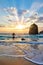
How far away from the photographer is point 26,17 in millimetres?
11406

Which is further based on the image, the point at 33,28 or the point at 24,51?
the point at 33,28

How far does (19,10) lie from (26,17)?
2.52ft

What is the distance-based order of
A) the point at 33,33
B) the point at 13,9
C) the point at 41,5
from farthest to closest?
1. the point at 33,33
2. the point at 13,9
3. the point at 41,5

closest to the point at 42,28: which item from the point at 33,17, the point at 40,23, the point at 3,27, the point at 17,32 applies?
the point at 40,23

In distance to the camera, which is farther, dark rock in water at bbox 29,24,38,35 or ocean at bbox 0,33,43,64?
dark rock in water at bbox 29,24,38,35

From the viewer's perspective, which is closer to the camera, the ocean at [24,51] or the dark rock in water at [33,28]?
the ocean at [24,51]

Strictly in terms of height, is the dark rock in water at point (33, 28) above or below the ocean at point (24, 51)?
above

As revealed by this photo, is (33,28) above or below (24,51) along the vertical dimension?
above

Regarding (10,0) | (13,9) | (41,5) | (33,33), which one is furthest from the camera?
(33,33)

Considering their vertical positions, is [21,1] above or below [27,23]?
above

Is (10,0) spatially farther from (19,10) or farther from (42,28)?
(42,28)

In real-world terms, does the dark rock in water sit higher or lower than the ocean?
higher

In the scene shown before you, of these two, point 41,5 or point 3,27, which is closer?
point 41,5

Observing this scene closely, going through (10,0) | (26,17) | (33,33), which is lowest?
(33,33)
